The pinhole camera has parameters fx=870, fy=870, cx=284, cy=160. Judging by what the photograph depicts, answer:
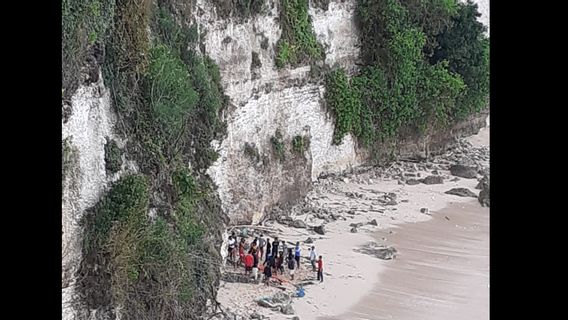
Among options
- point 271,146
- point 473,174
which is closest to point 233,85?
point 271,146

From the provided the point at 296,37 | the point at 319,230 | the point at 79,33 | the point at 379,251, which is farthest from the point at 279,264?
the point at 296,37

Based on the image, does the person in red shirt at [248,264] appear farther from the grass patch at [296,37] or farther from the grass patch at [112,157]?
the grass patch at [296,37]

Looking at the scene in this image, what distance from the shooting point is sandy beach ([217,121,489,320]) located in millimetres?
18516

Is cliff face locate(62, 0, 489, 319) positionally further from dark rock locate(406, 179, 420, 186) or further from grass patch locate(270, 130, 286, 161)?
dark rock locate(406, 179, 420, 186)

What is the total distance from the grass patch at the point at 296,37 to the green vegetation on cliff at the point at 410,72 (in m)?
1.63

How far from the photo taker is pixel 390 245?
23.1m

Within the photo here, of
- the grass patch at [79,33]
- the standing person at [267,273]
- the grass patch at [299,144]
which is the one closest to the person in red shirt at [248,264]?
the standing person at [267,273]

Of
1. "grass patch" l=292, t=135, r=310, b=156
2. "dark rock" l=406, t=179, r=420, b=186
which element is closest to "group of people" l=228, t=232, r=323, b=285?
"grass patch" l=292, t=135, r=310, b=156

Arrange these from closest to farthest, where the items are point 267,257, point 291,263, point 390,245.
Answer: point 267,257, point 291,263, point 390,245

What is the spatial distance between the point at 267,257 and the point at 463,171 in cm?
1325

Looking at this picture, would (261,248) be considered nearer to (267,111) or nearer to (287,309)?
(287,309)
